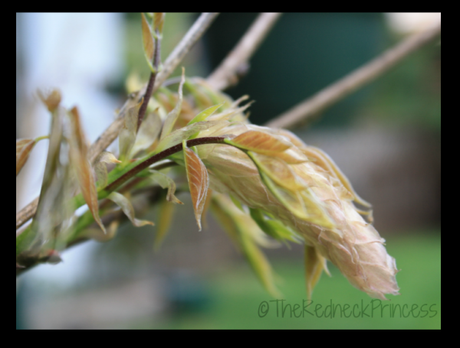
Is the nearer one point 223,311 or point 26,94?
point 26,94

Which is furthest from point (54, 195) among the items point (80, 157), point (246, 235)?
point (246, 235)

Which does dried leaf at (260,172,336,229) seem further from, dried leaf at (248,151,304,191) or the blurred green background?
the blurred green background

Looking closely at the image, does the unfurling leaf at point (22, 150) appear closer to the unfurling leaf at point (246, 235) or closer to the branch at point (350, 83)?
the unfurling leaf at point (246, 235)

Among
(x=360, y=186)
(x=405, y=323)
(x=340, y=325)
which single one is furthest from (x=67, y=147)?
(x=360, y=186)

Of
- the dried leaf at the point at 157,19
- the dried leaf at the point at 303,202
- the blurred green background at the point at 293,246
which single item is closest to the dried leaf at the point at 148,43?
the dried leaf at the point at 157,19

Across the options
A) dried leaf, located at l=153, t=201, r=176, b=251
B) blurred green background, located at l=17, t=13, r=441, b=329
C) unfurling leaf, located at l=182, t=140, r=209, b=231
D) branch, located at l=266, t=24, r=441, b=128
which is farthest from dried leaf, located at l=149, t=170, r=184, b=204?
blurred green background, located at l=17, t=13, r=441, b=329

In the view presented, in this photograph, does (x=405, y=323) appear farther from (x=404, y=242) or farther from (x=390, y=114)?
(x=390, y=114)

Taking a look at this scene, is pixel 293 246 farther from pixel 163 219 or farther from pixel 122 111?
pixel 122 111
